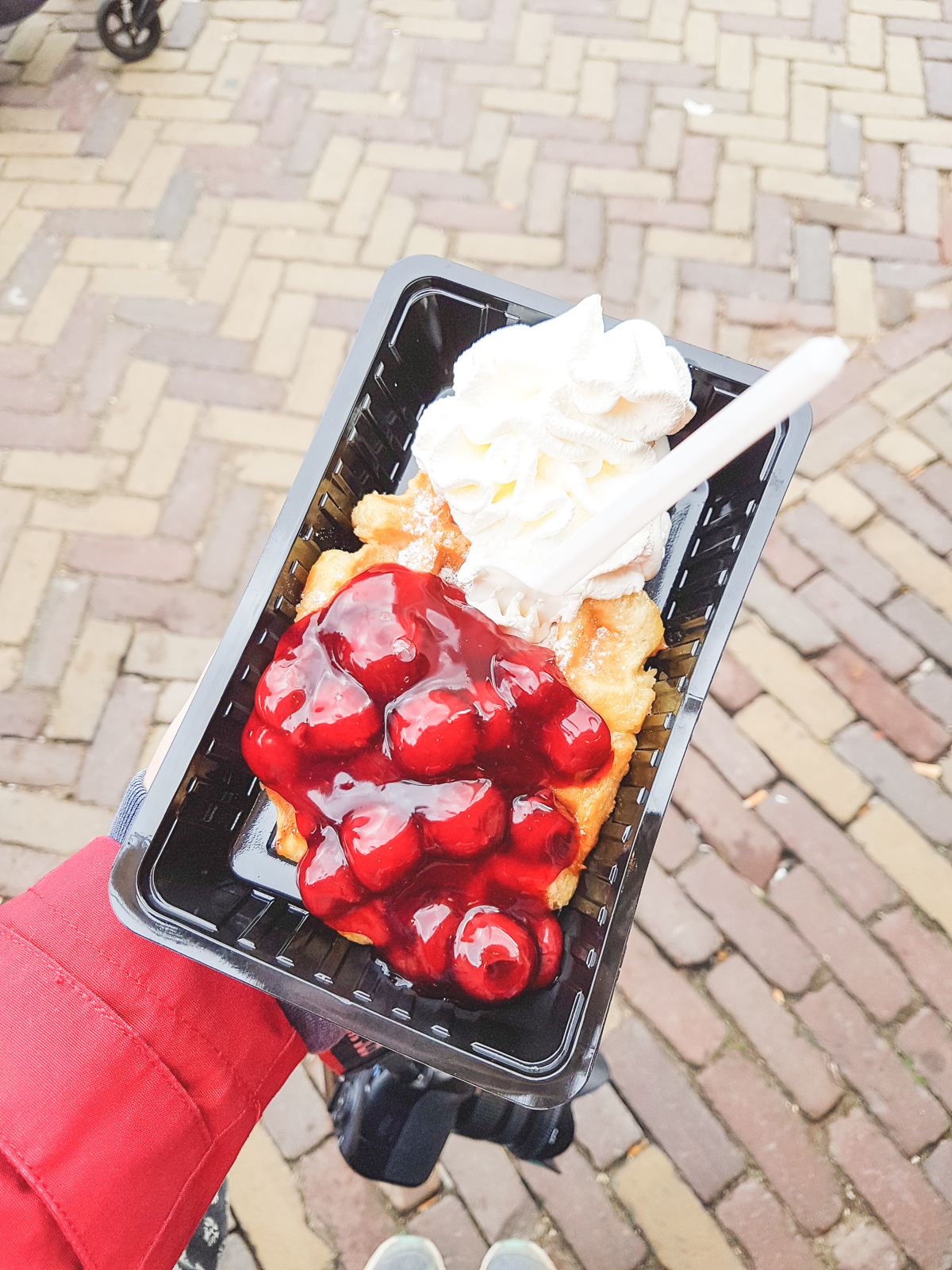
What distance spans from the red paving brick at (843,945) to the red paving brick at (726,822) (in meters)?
0.07

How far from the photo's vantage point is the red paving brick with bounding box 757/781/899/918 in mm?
2506

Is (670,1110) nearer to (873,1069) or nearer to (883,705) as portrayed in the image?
(873,1069)

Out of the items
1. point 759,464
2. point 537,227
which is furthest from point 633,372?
point 537,227

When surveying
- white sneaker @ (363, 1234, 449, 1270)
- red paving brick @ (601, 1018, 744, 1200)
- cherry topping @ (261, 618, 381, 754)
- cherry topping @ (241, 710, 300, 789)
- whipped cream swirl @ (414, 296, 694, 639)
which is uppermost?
whipped cream swirl @ (414, 296, 694, 639)

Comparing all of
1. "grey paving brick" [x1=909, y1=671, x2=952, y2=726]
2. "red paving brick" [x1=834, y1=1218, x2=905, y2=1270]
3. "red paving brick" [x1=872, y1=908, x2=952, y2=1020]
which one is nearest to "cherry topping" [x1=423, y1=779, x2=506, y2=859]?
"red paving brick" [x1=872, y1=908, x2=952, y2=1020]

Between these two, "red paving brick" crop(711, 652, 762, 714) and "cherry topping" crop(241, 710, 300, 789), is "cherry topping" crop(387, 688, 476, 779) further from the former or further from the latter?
"red paving brick" crop(711, 652, 762, 714)

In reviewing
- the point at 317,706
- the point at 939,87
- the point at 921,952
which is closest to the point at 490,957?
the point at 317,706

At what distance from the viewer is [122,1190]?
1281 mm

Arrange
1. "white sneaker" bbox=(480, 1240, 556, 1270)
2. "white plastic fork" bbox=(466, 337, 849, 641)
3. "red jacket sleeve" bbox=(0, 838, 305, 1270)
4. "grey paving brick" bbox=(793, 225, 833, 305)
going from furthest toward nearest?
"grey paving brick" bbox=(793, 225, 833, 305), "white sneaker" bbox=(480, 1240, 556, 1270), "red jacket sleeve" bbox=(0, 838, 305, 1270), "white plastic fork" bbox=(466, 337, 849, 641)

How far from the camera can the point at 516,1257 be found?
7.32ft

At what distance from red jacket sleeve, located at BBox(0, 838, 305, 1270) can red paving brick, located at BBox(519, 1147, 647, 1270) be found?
3.88 feet

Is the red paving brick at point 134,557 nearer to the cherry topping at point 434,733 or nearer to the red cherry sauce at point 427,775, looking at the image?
Answer: the red cherry sauce at point 427,775

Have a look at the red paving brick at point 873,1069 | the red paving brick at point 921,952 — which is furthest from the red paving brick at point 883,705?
the red paving brick at point 873,1069

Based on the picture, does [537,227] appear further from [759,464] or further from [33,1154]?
[33,1154]
